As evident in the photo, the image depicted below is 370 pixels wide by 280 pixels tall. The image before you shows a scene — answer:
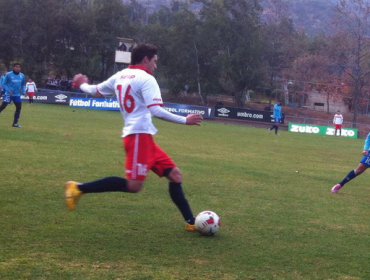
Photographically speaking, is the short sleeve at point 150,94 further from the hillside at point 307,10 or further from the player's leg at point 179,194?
the hillside at point 307,10

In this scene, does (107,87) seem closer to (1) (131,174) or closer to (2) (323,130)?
(1) (131,174)

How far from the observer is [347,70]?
54.7m

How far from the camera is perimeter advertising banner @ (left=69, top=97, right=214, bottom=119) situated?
1553 inches

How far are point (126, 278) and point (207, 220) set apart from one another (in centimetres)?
171

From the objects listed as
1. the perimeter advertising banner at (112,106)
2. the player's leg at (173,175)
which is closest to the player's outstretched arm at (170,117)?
the player's leg at (173,175)

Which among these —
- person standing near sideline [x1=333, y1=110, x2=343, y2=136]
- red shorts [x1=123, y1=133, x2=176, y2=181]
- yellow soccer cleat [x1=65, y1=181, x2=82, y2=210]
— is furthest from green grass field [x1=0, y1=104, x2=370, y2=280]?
person standing near sideline [x1=333, y1=110, x2=343, y2=136]

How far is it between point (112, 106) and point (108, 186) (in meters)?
34.1

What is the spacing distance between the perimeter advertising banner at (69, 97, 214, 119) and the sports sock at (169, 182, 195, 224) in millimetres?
32808

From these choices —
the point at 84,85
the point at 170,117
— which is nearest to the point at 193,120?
the point at 170,117

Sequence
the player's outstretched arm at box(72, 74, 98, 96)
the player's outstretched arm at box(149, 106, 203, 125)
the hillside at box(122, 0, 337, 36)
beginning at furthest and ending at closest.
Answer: the hillside at box(122, 0, 337, 36) < the player's outstretched arm at box(72, 74, 98, 96) < the player's outstretched arm at box(149, 106, 203, 125)

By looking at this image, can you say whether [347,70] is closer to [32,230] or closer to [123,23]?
[123,23]

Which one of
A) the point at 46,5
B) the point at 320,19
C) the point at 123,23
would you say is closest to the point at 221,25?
the point at 123,23

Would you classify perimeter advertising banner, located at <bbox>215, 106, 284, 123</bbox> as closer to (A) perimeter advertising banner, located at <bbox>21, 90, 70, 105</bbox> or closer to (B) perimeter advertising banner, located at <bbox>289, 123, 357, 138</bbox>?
(B) perimeter advertising banner, located at <bbox>289, 123, 357, 138</bbox>

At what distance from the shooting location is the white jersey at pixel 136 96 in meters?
5.52
